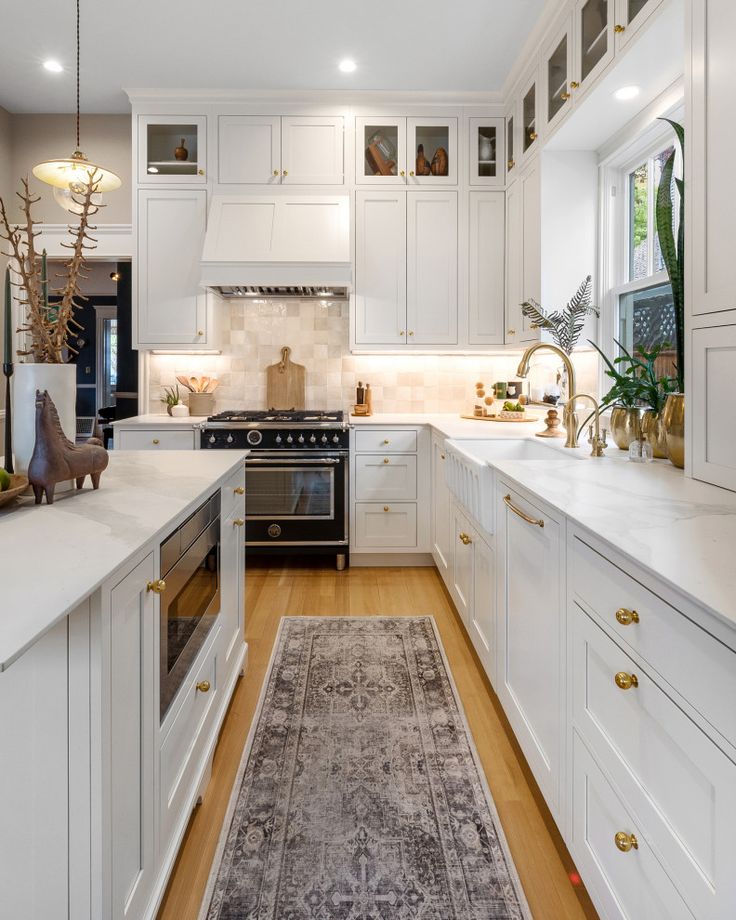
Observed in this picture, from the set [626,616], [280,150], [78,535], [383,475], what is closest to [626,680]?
[626,616]

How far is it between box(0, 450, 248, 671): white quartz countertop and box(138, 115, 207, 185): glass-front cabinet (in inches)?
107

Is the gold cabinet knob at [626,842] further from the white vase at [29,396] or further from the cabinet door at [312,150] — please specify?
the cabinet door at [312,150]

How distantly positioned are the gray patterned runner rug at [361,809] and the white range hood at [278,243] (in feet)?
7.67

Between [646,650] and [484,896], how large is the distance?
2.56ft

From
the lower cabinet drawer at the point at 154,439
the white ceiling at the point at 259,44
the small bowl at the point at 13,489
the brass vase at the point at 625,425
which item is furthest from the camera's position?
the lower cabinet drawer at the point at 154,439

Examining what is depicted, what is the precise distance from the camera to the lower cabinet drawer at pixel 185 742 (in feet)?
4.39

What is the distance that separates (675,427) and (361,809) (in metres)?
1.46

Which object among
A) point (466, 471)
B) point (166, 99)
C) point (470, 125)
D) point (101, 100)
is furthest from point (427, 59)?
point (466, 471)

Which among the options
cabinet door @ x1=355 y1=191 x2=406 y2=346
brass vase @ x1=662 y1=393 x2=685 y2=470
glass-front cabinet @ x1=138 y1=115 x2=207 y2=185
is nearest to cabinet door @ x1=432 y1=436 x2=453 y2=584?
cabinet door @ x1=355 y1=191 x2=406 y2=346

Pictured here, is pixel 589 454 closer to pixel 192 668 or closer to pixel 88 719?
pixel 192 668

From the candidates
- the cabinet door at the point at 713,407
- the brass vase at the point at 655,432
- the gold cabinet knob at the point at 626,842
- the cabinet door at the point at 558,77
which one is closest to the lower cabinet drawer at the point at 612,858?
the gold cabinet knob at the point at 626,842

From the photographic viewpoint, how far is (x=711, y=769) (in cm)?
80

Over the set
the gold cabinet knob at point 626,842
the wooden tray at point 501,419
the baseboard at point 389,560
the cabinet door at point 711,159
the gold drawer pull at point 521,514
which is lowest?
the baseboard at point 389,560

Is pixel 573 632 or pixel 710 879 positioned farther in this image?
pixel 573 632
